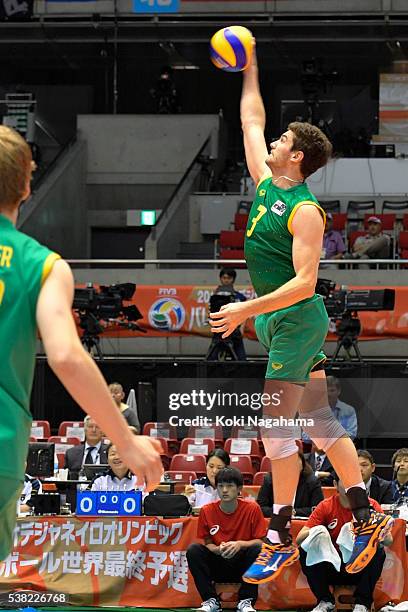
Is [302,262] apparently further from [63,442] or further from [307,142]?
[63,442]

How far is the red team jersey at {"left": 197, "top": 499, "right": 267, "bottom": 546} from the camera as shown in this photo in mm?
9586

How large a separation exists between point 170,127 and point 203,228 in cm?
362

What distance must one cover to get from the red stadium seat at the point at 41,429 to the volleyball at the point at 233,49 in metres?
7.13

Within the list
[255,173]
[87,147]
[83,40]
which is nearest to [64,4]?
[83,40]

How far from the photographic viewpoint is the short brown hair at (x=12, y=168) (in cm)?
327

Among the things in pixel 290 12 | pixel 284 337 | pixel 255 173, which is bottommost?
pixel 284 337

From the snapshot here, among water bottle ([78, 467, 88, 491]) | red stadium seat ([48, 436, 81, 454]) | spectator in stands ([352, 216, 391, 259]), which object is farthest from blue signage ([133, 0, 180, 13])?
water bottle ([78, 467, 88, 491])

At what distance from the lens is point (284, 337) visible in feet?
19.1

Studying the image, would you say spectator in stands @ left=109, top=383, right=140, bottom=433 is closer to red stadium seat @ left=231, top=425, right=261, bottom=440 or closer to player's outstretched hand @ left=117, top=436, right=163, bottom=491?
red stadium seat @ left=231, top=425, right=261, bottom=440

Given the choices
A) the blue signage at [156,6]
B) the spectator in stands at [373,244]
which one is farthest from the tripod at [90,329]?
the blue signage at [156,6]

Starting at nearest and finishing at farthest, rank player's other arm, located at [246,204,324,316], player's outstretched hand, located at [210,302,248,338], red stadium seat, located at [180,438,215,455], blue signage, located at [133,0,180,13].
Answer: player's outstretched hand, located at [210,302,248,338], player's other arm, located at [246,204,324,316], red stadium seat, located at [180,438,215,455], blue signage, located at [133,0,180,13]

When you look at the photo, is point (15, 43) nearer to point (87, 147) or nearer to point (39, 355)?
point (87, 147)

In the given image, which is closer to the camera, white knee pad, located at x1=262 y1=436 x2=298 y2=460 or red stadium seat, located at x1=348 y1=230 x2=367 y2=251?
white knee pad, located at x1=262 y1=436 x2=298 y2=460

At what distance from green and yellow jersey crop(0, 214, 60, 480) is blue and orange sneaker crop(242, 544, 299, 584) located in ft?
9.45
